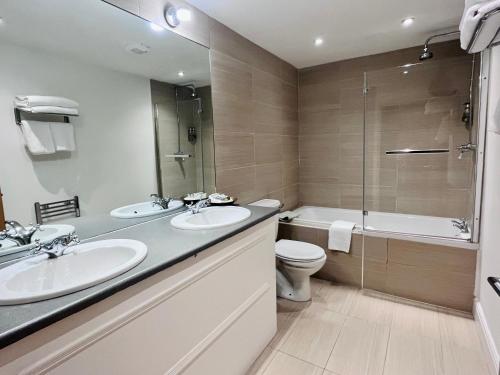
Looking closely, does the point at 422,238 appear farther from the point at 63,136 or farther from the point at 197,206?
the point at 63,136

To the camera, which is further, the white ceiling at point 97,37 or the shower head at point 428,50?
the shower head at point 428,50

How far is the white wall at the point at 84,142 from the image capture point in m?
1.21

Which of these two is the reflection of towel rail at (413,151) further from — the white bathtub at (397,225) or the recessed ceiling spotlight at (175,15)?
the recessed ceiling spotlight at (175,15)

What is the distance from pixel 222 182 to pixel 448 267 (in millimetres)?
1944

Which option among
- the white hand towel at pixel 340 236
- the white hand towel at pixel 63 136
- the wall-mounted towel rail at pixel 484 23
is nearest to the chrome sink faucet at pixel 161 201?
the white hand towel at pixel 63 136

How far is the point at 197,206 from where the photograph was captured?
196 centimetres

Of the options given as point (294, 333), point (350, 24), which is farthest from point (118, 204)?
point (350, 24)

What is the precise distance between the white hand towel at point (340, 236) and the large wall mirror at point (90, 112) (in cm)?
143

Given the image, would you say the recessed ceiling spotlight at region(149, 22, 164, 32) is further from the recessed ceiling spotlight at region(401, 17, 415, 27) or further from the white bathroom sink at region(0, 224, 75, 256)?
the recessed ceiling spotlight at region(401, 17, 415, 27)

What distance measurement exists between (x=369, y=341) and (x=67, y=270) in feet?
6.24

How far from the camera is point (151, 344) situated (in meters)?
1.07

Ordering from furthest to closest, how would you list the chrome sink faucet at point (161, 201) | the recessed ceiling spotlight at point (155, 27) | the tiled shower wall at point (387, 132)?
the tiled shower wall at point (387, 132) → the chrome sink faucet at point (161, 201) → the recessed ceiling spotlight at point (155, 27)

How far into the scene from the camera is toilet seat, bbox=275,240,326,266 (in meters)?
2.26

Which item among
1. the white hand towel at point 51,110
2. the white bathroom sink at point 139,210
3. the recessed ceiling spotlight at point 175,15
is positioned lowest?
the white bathroom sink at point 139,210
